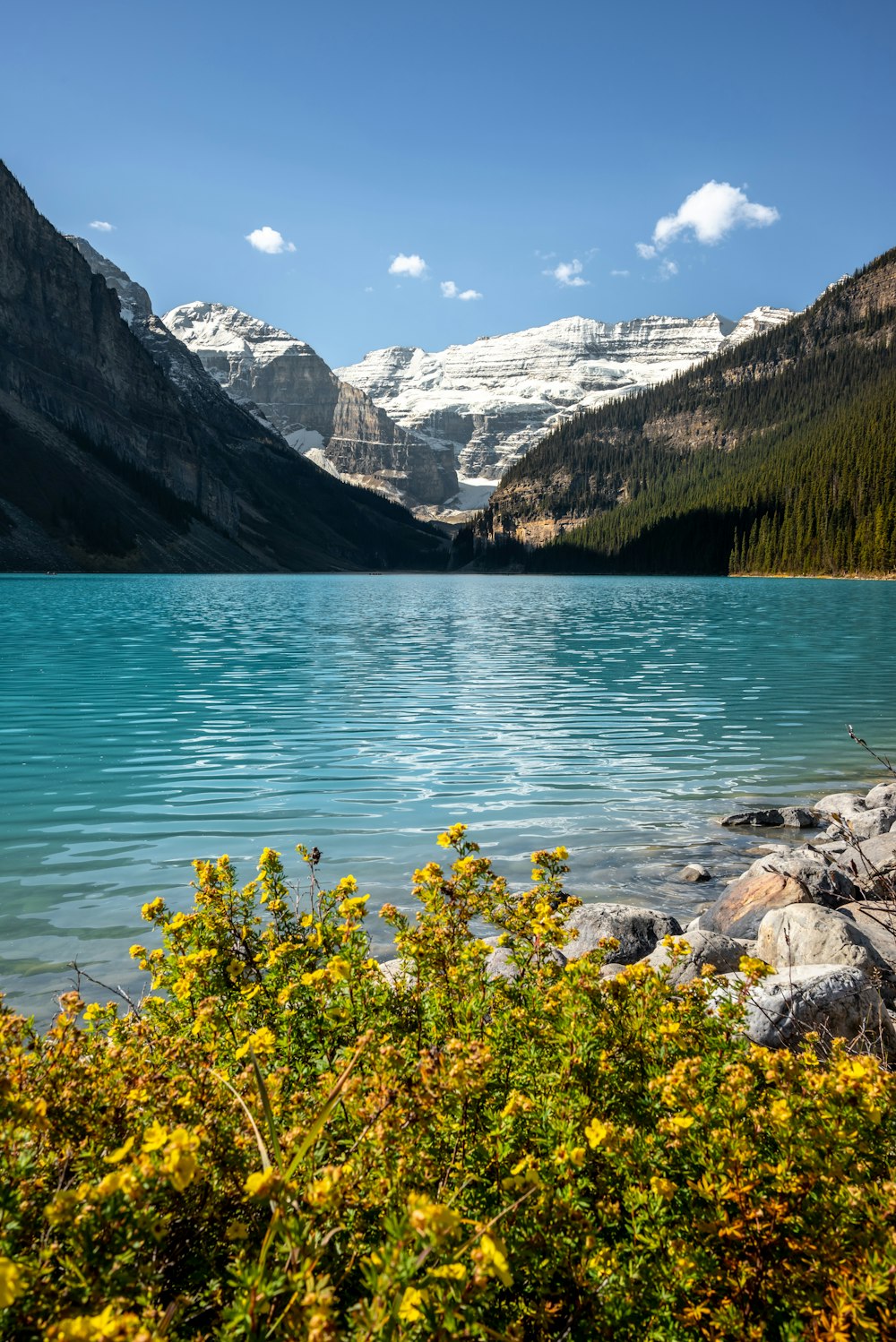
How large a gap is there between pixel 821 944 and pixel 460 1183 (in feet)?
17.6

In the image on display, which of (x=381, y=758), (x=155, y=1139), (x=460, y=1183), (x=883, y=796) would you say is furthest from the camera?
(x=381, y=758)

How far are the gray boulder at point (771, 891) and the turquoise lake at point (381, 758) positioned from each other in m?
0.92

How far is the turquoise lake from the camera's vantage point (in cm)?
977

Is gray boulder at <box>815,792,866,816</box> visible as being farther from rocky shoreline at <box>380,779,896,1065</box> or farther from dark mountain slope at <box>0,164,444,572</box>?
dark mountain slope at <box>0,164,444,572</box>

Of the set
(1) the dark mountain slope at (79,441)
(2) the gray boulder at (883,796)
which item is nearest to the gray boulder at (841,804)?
(2) the gray boulder at (883,796)

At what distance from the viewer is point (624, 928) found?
25.6 feet

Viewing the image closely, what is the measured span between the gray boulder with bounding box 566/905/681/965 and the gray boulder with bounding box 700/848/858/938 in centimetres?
58

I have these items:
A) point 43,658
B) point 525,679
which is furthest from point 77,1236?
point 43,658

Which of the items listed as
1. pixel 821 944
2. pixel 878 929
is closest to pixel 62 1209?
pixel 821 944

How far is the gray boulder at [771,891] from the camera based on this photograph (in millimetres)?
8234

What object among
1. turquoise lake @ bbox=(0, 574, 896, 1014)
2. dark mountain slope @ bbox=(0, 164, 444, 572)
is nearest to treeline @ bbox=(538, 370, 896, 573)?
dark mountain slope @ bbox=(0, 164, 444, 572)

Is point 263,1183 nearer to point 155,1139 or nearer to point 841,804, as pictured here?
point 155,1139

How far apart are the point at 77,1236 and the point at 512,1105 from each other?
1.27 metres

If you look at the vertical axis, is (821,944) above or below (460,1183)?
below
